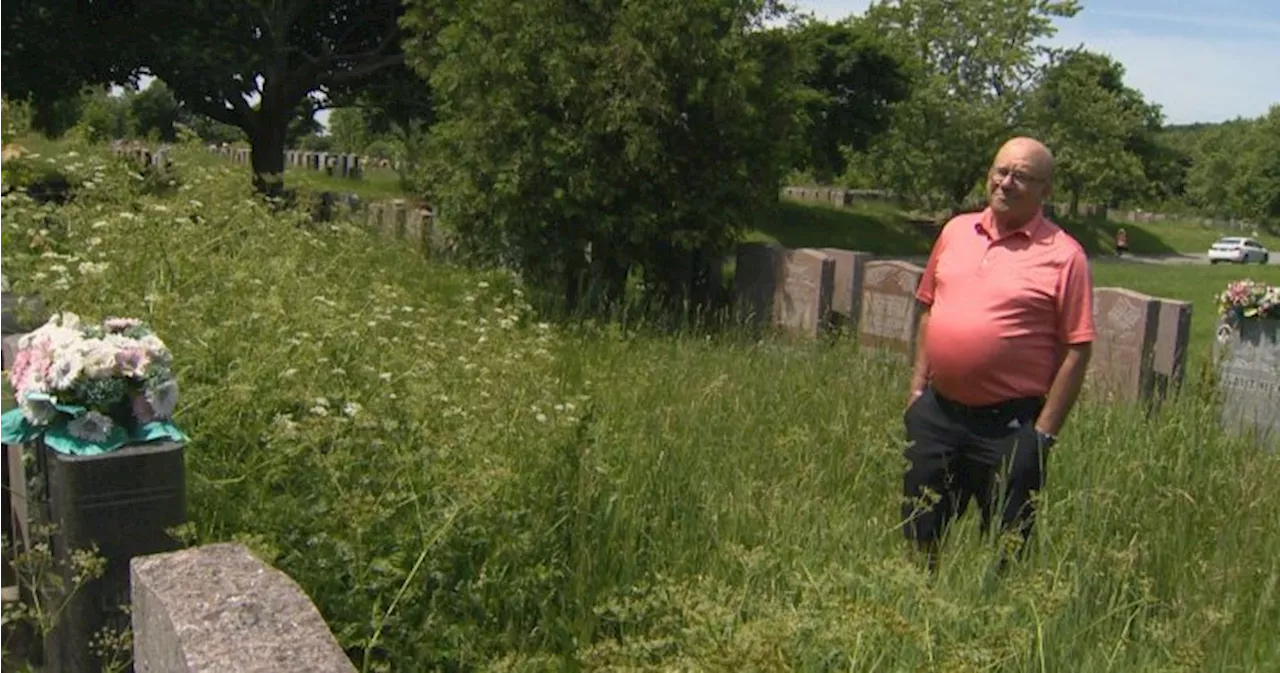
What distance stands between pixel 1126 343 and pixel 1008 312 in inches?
139

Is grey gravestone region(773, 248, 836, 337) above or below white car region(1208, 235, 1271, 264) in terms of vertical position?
above

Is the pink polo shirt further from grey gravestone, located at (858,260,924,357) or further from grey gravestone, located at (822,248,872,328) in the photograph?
grey gravestone, located at (822,248,872,328)

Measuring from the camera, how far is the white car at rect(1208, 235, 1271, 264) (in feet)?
158

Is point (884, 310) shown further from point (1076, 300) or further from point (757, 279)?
point (1076, 300)

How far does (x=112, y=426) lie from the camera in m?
3.52

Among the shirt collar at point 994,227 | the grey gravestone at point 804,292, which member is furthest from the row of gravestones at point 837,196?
the shirt collar at point 994,227

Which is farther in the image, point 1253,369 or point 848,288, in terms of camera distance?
point 848,288

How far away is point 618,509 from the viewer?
466cm

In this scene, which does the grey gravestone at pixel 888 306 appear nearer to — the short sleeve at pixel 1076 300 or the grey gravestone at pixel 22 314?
the short sleeve at pixel 1076 300

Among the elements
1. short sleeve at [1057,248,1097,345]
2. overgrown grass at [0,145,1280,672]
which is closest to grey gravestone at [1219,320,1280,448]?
overgrown grass at [0,145,1280,672]

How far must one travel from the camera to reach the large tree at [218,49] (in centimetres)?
2259

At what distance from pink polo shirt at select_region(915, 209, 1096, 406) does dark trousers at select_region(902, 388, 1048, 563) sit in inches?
2.9

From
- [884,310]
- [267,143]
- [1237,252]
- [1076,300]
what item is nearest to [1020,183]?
[1076,300]

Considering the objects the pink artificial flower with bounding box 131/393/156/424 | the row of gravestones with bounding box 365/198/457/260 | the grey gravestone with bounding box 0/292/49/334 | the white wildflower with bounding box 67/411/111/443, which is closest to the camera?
the white wildflower with bounding box 67/411/111/443
